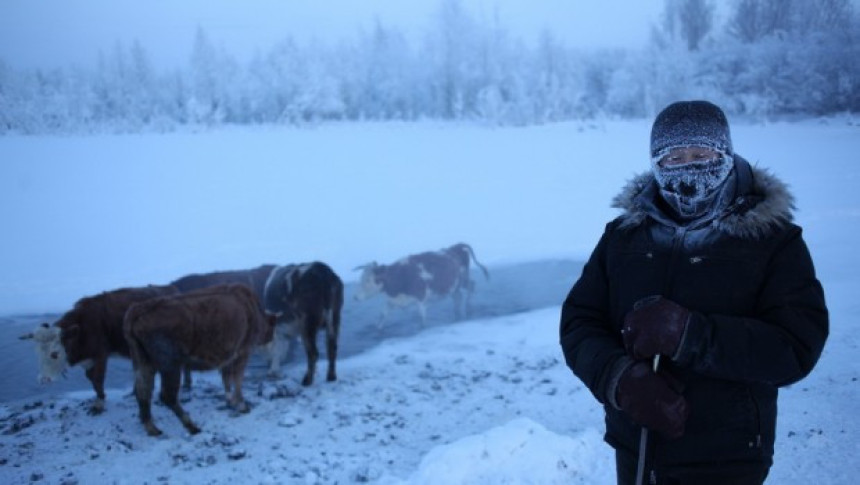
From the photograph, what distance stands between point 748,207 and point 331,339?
18.3ft

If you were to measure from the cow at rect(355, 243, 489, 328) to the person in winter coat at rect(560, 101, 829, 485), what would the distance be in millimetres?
6849

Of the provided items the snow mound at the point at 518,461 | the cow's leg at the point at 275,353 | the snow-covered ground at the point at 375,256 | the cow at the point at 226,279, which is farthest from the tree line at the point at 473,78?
the snow mound at the point at 518,461

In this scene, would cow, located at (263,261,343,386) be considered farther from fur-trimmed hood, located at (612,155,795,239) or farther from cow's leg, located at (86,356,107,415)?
fur-trimmed hood, located at (612,155,795,239)

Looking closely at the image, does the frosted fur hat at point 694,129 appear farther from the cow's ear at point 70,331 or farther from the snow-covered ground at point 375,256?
the cow's ear at point 70,331

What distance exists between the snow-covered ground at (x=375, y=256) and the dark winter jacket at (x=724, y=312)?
2080mm

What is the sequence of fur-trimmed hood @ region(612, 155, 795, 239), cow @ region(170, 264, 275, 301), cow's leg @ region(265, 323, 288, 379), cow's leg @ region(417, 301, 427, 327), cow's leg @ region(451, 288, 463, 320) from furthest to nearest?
cow's leg @ region(451, 288, 463, 320)
cow's leg @ region(417, 301, 427, 327)
cow @ region(170, 264, 275, 301)
cow's leg @ region(265, 323, 288, 379)
fur-trimmed hood @ region(612, 155, 795, 239)

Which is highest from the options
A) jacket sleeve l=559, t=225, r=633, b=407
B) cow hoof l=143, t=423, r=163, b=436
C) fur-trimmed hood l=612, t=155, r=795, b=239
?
fur-trimmed hood l=612, t=155, r=795, b=239

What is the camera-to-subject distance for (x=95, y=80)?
45.2 feet

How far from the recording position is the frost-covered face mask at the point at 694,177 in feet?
6.19

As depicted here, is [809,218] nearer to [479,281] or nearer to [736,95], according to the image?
[736,95]

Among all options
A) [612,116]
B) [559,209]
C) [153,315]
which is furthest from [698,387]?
[612,116]

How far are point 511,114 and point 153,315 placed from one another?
1740 cm

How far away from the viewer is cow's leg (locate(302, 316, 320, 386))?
651 cm

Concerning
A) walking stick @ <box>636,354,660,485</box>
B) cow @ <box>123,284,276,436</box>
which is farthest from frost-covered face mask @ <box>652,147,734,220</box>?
cow @ <box>123,284,276,436</box>
